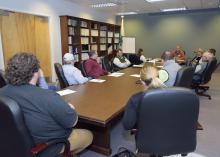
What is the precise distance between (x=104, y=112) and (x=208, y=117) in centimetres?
238

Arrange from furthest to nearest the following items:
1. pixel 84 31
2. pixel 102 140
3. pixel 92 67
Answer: pixel 84 31
pixel 92 67
pixel 102 140

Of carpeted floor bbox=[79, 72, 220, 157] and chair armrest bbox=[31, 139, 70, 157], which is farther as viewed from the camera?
Answer: carpeted floor bbox=[79, 72, 220, 157]

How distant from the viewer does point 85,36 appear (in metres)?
7.30

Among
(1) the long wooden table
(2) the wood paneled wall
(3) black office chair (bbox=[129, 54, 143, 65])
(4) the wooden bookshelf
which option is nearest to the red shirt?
(1) the long wooden table

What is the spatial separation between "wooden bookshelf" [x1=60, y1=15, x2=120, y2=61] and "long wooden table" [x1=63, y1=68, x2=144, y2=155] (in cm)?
371

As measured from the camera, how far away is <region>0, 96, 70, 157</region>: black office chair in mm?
1174

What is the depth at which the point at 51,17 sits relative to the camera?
613 centimetres

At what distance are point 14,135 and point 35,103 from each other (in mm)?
230

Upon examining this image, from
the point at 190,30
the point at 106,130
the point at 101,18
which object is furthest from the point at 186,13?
the point at 106,130

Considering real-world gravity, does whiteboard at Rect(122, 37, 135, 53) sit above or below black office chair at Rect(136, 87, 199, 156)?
above

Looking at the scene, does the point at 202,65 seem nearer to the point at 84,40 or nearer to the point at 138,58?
the point at 138,58

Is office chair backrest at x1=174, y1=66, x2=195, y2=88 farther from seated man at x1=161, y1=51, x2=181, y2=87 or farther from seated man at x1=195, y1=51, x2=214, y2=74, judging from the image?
seated man at x1=195, y1=51, x2=214, y2=74

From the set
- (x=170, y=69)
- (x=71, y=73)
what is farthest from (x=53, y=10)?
(x=170, y=69)

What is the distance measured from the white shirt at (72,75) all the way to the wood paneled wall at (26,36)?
2439 millimetres
